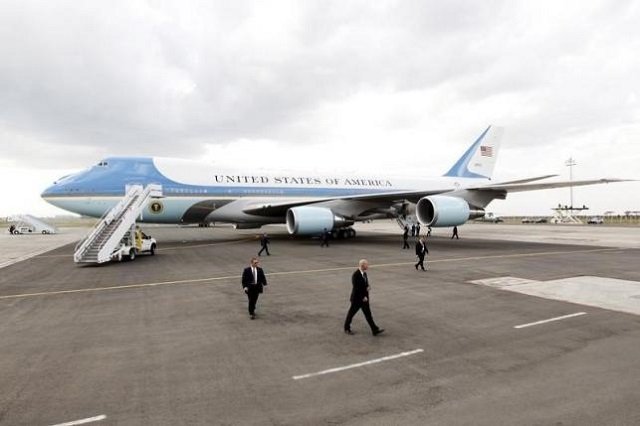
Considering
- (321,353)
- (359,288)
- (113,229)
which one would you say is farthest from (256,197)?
(321,353)

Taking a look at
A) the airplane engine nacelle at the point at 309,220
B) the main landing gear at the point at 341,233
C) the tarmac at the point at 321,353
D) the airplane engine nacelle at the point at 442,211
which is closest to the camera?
the tarmac at the point at 321,353

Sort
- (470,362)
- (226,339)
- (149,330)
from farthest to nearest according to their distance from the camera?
(149,330) < (226,339) < (470,362)

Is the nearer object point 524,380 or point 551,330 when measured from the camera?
point 524,380

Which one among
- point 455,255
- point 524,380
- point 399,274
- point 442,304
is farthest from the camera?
point 455,255

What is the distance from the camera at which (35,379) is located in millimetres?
5426

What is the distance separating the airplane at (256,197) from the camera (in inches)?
881

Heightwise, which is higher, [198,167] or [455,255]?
[198,167]

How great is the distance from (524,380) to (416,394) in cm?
151

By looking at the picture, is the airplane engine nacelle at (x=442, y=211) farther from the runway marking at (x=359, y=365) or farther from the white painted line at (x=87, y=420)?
the white painted line at (x=87, y=420)

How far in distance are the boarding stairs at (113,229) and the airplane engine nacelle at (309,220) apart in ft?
24.3

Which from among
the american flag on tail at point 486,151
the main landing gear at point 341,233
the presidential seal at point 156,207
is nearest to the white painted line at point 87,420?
the presidential seal at point 156,207

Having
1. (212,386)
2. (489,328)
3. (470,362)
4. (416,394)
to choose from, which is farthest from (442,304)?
(212,386)

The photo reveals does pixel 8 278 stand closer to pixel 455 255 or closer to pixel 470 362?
pixel 470 362

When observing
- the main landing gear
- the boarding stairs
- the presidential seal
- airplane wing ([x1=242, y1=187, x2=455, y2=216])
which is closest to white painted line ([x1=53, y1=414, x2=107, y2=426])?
the boarding stairs
